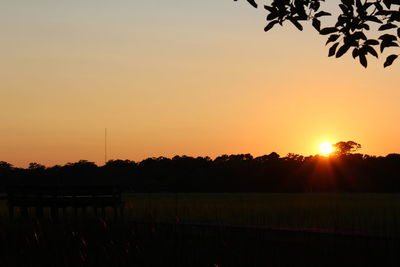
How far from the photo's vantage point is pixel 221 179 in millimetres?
81000

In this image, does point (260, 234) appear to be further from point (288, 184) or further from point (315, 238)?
point (288, 184)

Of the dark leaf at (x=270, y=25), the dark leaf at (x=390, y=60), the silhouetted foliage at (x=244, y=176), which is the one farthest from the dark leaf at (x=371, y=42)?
the silhouetted foliage at (x=244, y=176)

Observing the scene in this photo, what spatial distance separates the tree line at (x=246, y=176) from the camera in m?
74.8

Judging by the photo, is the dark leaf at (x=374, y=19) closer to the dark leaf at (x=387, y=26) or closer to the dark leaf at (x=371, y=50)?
the dark leaf at (x=387, y=26)

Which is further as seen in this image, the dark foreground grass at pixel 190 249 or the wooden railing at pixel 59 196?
the wooden railing at pixel 59 196

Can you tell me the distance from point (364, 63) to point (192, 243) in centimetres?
307

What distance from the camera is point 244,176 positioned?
81688mm

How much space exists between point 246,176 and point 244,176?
0.22 meters

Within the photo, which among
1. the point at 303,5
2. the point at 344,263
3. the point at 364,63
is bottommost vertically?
the point at 344,263

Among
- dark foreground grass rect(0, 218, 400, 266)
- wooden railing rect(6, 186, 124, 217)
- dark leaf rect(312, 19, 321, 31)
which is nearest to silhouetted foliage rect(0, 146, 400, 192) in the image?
wooden railing rect(6, 186, 124, 217)

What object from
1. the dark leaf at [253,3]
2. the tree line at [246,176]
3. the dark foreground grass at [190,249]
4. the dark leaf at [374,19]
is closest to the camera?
the dark foreground grass at [190,249]

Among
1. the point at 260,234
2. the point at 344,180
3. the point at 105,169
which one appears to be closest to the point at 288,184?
the point at 344,180

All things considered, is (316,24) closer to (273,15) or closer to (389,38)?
(273,15)

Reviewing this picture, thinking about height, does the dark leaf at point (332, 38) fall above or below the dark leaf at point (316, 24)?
below
